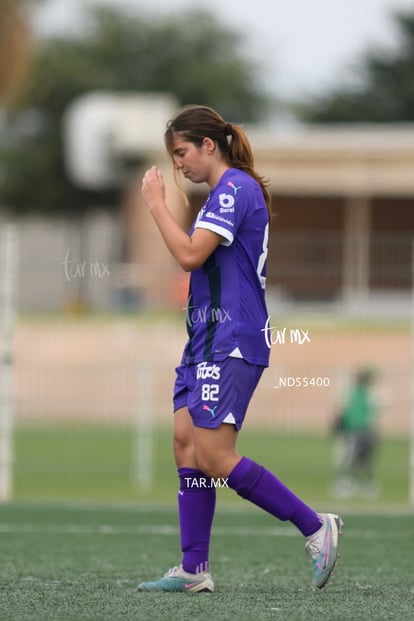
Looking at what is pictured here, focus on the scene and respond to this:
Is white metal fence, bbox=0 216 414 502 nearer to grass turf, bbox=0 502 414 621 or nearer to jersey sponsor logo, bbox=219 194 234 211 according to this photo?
grass turf, bbox=0 502 414 621

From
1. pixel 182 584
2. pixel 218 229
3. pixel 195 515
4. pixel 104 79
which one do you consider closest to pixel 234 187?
pixel 218 229

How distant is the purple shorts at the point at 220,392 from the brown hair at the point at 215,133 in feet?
2.26

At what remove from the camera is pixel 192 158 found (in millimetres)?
6469

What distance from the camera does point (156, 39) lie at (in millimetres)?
59906

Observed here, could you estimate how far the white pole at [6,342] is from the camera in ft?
46.8

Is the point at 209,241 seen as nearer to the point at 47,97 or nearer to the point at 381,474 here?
the point at 381,474

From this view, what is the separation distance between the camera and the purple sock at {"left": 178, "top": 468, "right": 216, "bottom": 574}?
255 inches

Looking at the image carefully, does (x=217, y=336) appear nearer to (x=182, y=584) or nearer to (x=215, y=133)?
(x=215, y=133)

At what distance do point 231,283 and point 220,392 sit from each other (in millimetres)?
425

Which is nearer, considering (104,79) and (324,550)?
(324,550)

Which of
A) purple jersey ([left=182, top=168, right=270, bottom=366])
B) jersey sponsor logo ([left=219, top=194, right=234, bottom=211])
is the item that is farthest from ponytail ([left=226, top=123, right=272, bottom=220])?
jersey sponsor logo ([left=219, top=194, right=234, bottom=211])

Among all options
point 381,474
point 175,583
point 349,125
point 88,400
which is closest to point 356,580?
point 175,583

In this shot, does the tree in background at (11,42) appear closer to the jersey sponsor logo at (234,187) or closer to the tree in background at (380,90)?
the jersey sponsor logo at (234,187)

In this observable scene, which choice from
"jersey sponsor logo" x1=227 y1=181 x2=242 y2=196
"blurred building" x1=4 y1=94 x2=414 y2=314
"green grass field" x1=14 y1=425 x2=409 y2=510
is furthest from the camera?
"blurred building" x1=4 y1=94 x2=414 y2=314
